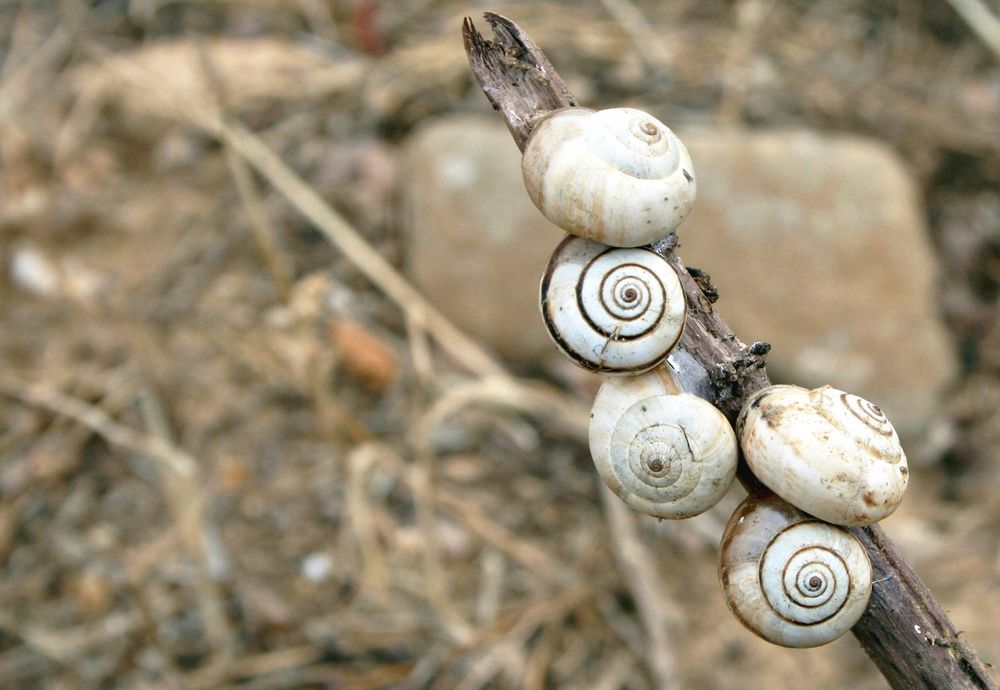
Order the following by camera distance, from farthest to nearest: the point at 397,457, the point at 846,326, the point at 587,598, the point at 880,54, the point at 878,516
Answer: the point at 880,54
the point at 846,326
the point at 397,457
the point at 587,598
the point at 878,516

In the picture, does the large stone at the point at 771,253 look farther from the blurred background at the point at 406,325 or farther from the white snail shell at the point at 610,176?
the white snail shell at the point at 610,176

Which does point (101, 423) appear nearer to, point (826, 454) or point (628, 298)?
point (628, 298)

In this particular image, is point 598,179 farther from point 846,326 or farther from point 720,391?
point 846,326

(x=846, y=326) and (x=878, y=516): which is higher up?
(x=878, y=516)

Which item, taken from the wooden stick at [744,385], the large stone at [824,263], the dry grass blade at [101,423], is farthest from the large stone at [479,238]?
the wooden stick at [744,385]

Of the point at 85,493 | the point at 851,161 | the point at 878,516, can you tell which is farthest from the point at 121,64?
the point at 878,516

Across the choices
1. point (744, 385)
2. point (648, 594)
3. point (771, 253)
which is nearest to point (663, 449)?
point (744, 385)
